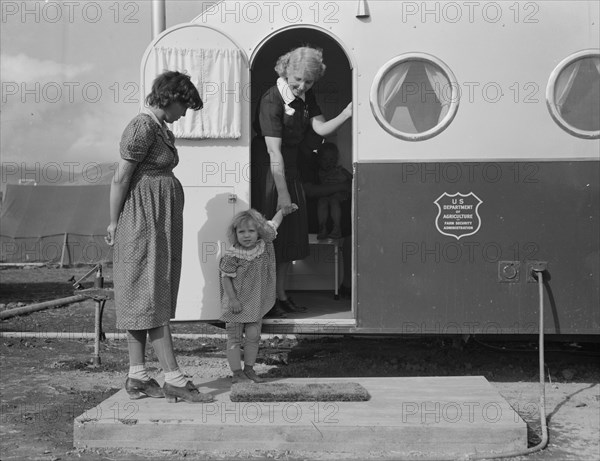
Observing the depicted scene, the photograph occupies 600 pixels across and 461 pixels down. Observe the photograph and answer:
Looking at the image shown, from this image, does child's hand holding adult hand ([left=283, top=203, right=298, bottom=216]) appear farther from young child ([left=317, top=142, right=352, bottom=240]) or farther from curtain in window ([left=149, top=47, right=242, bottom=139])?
young child ([left=317, top=142, right=352, bottom=240])

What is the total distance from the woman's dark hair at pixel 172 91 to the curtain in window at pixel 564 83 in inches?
113

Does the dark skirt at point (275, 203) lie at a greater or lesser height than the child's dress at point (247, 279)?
greater

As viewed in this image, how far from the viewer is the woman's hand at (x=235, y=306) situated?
19.3ft

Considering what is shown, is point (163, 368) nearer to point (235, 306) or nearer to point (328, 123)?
point (235, 306)

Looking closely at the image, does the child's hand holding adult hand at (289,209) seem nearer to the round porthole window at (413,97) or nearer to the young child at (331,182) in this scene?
the round porthole window at (413,97)

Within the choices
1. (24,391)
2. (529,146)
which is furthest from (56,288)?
(529,146)

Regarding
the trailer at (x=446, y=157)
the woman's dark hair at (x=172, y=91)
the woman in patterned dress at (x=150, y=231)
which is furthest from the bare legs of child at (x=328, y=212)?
the woman's dark hair at (x=172, y=91)

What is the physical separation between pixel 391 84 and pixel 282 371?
276cm

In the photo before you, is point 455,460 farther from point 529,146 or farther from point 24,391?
point 24,391

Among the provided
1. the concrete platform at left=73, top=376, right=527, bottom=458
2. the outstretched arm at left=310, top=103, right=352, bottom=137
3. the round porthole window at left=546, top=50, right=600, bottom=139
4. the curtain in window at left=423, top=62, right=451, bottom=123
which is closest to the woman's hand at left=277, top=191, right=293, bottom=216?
the outstretched arm at left=310, top=103, right=352, bottom=137

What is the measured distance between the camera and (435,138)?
20.9 feet

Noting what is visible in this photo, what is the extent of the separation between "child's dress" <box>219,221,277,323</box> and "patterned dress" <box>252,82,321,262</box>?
3.31 feet

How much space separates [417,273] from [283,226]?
53.9 inches

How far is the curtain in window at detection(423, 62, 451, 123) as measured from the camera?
6402 millimetres
